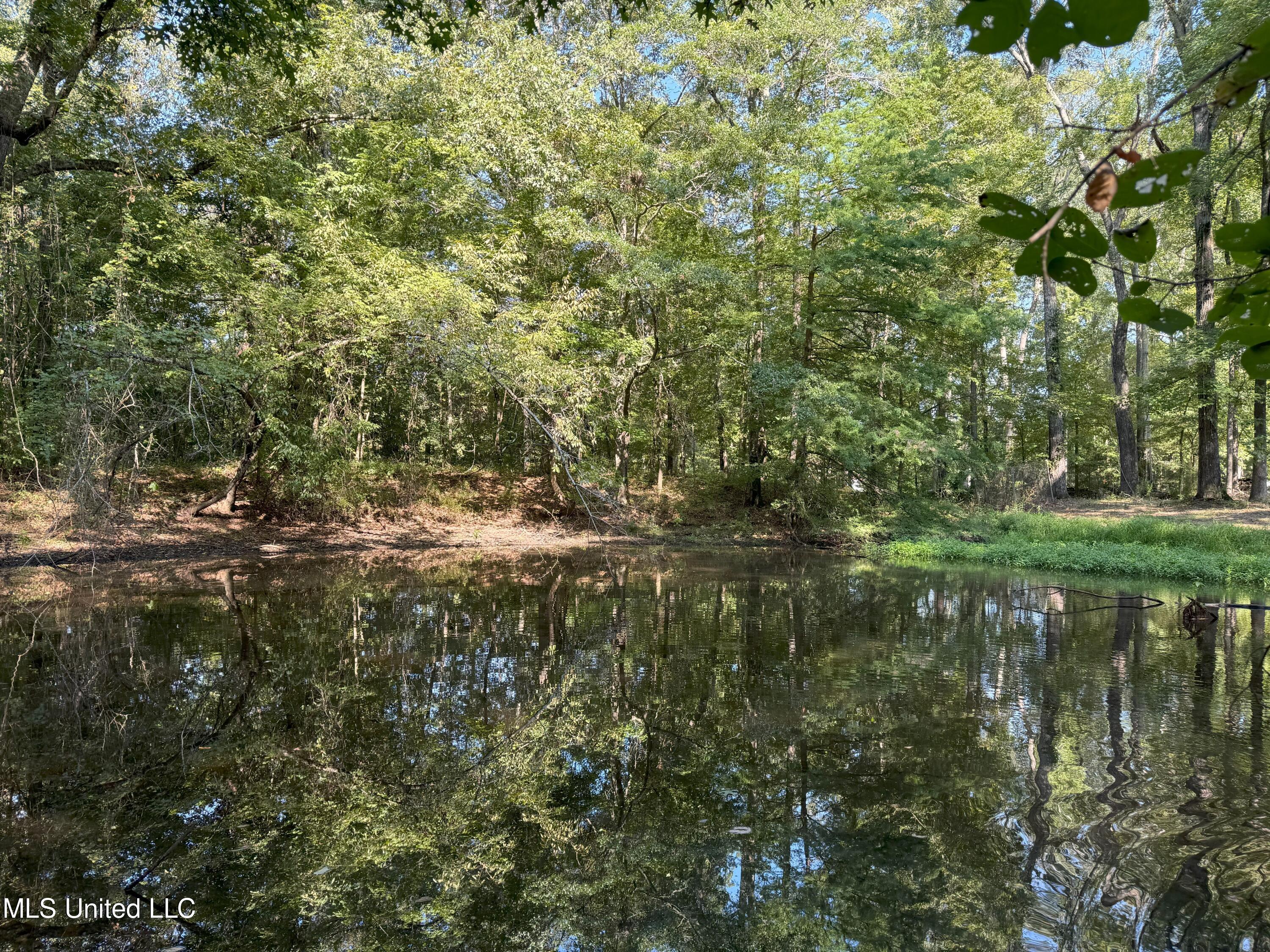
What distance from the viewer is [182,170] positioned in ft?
40.9

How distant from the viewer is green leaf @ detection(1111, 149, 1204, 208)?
77cm

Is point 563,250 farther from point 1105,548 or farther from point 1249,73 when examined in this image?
point 1249,73

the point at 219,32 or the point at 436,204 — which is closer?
the point at 219,32

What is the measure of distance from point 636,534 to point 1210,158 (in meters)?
13.8

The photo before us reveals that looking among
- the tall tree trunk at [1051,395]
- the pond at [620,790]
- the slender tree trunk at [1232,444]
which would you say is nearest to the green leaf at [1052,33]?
the pond at [620,790]

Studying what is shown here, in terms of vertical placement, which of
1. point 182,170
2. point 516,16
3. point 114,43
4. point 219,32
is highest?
point 516,16

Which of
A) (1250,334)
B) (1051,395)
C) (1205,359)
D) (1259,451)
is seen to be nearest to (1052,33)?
(1250,334)

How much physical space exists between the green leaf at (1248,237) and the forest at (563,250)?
801cm

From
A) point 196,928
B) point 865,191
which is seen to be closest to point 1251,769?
point 196,928

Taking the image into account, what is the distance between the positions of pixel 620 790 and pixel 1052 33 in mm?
3614

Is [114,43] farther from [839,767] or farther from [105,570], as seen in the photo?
[839,767]

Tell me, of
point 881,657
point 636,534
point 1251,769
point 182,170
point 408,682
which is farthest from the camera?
point 636,534

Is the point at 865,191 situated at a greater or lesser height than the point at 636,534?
greater

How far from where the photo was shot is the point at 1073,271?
95 cm
